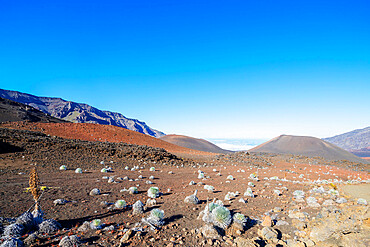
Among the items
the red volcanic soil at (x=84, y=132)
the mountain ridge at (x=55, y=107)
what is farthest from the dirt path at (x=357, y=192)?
the mountain ridge at (x=55, y=107)

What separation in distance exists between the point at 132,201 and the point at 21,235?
3.23 meters

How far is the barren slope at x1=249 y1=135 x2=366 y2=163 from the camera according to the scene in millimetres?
55594

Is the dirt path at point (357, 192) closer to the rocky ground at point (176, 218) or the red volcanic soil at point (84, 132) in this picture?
the rocky ground at point (176, 218)

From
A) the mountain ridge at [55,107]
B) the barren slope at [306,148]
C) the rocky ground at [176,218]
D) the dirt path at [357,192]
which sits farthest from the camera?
the mountain ridge at [55,107]

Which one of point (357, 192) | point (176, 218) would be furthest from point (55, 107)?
point (357, 192)

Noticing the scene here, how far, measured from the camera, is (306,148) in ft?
210

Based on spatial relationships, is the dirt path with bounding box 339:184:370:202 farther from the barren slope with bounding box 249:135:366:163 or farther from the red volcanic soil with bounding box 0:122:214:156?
the barren slope with bounding box 249:135:366:163

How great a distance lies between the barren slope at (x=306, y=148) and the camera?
2189 inches

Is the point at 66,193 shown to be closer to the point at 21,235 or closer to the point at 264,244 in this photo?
the point at 21,235

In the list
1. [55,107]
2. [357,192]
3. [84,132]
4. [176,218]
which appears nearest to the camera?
[176,218]

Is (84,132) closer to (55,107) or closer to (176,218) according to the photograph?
(176,218)

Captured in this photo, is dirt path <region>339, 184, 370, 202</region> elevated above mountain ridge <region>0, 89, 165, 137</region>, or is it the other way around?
mountain ridge <region>0, 89, 165, 137</region>

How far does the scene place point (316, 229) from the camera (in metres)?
4.39

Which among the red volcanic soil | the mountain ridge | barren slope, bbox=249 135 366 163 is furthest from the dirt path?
the mountain ridge
